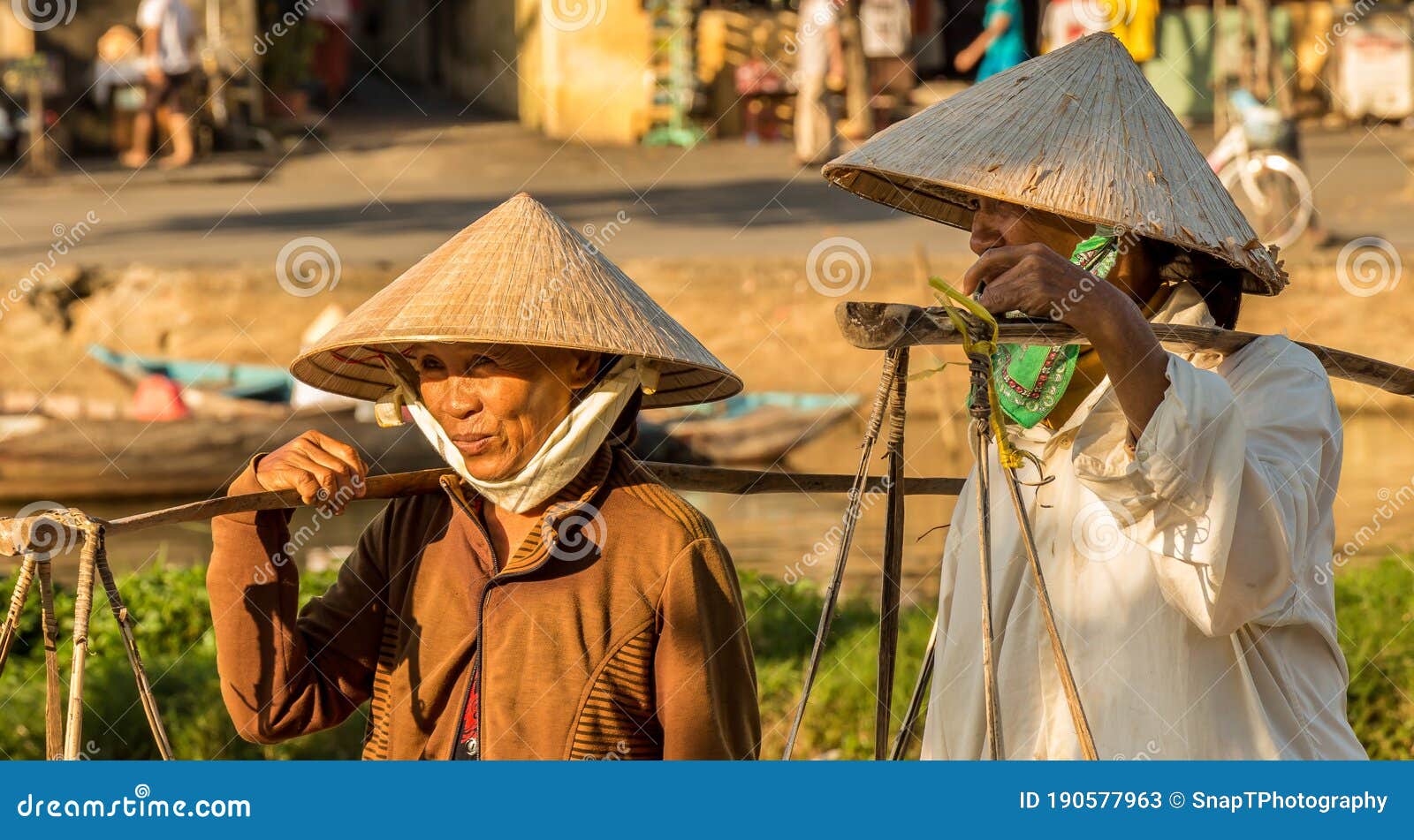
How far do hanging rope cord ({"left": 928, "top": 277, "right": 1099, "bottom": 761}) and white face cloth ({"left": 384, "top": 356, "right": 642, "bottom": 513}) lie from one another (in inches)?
16.6

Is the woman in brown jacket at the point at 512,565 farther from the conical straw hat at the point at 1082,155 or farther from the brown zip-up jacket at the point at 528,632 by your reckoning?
the conical straw hat at the point at 1082,155

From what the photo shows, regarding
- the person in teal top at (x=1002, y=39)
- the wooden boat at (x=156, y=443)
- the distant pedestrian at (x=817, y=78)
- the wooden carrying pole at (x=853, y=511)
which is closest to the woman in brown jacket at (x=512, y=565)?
the wooden carrying pole at (x=853, y=511)

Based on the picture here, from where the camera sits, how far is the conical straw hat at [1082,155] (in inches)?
80.7

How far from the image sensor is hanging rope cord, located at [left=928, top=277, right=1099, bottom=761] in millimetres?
1752

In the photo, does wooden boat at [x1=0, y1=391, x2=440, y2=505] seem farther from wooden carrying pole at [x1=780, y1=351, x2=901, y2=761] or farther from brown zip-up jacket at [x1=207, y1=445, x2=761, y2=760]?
wooden carrying pole at [x1=780, y1=351, x2=901, y2=761]

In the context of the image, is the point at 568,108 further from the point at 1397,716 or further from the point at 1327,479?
the point at 1327,479

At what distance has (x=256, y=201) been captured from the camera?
1194cm

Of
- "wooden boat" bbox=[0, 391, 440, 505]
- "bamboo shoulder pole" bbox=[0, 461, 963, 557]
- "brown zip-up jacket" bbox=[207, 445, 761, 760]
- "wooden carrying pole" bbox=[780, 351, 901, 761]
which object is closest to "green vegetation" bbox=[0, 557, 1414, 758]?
"bamboo shoulder pole" bbox=[0, 461, 963, 557]

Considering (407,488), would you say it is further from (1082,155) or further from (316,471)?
(1082,155)

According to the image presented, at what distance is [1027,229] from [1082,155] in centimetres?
11

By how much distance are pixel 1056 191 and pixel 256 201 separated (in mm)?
10539

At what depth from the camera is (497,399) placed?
2.03m

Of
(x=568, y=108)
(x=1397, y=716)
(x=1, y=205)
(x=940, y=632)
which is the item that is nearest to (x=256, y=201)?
(x=1, y=205)
